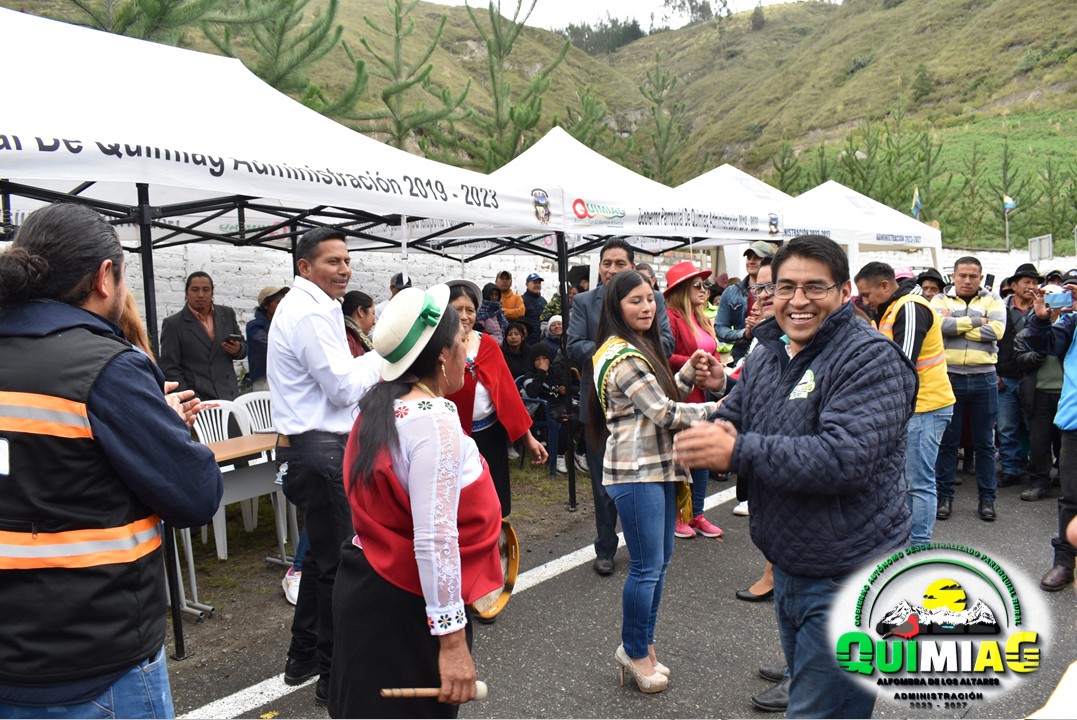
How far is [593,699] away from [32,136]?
3598mm

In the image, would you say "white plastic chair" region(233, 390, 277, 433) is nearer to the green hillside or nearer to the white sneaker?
the white sneaker

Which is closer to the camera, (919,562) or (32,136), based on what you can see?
(919,562)

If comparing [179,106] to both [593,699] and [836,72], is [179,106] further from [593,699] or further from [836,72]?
[836,72]

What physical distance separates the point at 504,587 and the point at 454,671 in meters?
0.39

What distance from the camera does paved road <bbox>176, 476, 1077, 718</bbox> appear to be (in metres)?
3.26

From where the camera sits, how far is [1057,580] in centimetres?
447

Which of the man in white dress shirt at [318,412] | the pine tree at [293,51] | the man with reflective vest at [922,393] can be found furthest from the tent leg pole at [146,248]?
the pine tree at [293,51]

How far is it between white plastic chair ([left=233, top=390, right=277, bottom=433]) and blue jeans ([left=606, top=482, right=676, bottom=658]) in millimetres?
3890

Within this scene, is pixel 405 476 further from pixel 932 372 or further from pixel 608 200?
pixel 608 200

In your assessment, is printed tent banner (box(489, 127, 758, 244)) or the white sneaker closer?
the white sneaker

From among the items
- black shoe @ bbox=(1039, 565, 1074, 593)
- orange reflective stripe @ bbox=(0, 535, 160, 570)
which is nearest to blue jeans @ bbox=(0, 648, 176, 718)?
orange reflective stripe @ bbox=(0, 535, 160, 570)

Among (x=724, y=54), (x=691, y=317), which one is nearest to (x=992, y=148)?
(x=691, y=317)

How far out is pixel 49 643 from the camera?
1637 mm

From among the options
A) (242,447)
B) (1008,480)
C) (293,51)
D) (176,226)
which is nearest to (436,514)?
(242,447)
